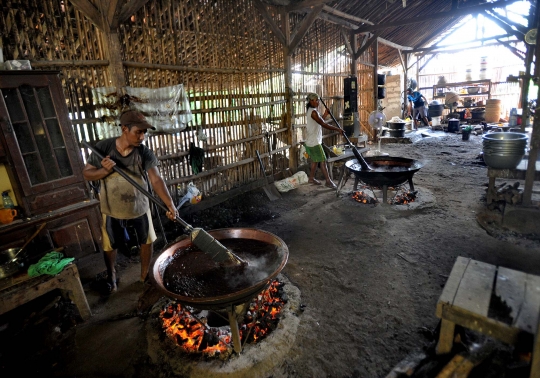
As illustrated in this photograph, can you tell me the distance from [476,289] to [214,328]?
218 cm

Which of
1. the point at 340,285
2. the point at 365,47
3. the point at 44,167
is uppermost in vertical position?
the point at 365,47

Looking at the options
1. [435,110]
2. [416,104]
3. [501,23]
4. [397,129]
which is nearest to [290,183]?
[397,129]

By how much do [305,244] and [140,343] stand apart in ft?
8.93

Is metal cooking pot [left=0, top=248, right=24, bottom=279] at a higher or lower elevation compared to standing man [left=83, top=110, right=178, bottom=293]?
lower

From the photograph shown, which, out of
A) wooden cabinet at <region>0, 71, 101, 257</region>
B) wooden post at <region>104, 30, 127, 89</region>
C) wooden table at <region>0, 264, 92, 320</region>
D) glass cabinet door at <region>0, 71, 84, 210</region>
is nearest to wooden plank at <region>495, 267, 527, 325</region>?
wooden table at <region>0, 264, 92, 320</region>

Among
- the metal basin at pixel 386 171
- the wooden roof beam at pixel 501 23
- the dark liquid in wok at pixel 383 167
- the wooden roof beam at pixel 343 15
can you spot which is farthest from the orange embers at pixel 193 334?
the wooden roof beam at pixel 501 23

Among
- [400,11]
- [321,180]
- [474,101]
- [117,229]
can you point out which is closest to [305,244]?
[117,229]

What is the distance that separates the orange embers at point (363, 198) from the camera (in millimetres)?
6195

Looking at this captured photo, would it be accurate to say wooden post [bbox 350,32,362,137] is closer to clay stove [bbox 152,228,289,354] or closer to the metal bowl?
the metal bowl

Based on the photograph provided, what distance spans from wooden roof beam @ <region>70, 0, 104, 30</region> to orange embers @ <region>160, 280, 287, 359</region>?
13.5 feet

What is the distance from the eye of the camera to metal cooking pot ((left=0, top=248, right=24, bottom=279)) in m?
2.98

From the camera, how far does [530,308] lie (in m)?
1.80

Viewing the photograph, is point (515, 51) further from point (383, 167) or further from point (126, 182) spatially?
point (126, 182)

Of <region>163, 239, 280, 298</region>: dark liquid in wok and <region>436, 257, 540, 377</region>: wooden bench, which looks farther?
<region>163, 239, 280, 298</region>: dark liquid in wok
